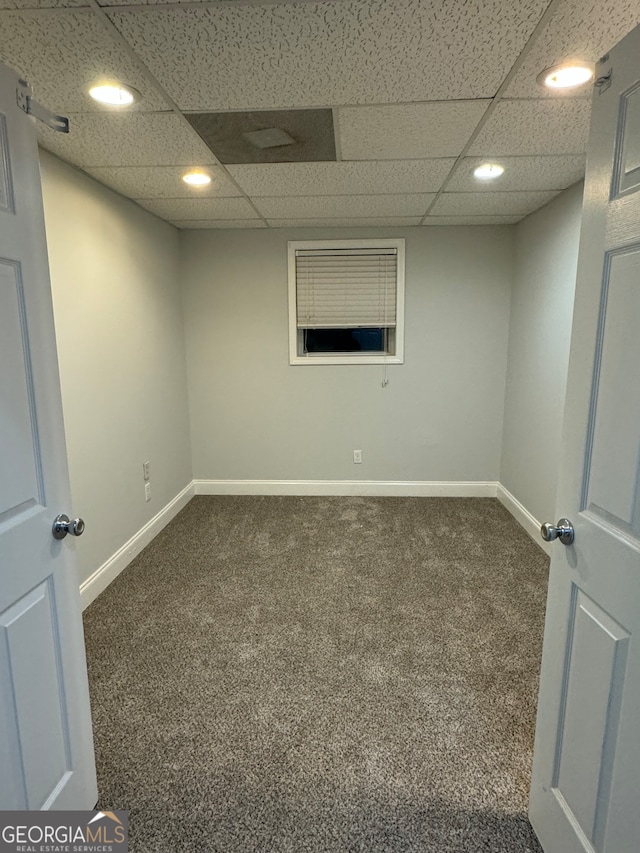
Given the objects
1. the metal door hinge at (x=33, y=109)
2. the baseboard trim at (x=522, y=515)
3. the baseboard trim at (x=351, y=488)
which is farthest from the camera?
the baseboard trim at (x=351, y=488)

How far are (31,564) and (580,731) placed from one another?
4.68ft

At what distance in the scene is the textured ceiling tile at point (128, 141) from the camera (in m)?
1.87

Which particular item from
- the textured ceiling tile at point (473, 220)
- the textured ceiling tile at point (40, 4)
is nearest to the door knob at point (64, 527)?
the textured ceiling tile at point (40, 4)

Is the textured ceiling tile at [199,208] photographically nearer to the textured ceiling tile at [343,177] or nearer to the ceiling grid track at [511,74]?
the textured ceiling tile at [343,177]

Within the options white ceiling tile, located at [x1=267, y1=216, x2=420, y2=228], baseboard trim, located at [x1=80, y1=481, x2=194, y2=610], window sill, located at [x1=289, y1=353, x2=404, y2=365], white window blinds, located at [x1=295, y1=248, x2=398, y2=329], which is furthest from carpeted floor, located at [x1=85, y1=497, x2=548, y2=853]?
white ceiling tile, located at [x1=267, y1=216, x2=420, y2=228]

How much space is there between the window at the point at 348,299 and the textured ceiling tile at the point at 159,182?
1104mm

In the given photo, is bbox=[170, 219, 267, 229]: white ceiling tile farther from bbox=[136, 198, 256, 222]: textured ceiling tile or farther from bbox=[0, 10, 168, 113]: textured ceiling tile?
bbox=[0, 10, 168, 113]: textured ceiling tile

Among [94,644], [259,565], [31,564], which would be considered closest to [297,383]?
[259,565]

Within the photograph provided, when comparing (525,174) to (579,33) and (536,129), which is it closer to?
(536,129)

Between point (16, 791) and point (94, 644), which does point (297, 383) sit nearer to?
point (94, 644)

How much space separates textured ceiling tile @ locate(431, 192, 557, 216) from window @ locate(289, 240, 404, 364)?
2.02 ft

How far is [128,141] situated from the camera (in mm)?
2064

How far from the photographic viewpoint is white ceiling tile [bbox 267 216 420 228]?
3486 millimetres

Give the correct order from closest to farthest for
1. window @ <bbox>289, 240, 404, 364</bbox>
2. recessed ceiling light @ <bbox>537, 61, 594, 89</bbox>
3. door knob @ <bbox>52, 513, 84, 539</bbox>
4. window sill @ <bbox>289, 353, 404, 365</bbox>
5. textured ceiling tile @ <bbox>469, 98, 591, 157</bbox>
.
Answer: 1. door knob @ <bbox>52, 513, 84, 539</bbox>
2. recessed ceiling light @ <bbox>537, 61, 594, 89</bbox>
3. textured ceiling tile @ <bbox>469, 98, 591, 157</bbox>
4. window @ <bbox>289, 240, 404, 364</bbox>
5. window sill @ <bbox>289, 353, 404, 365</bbox>
